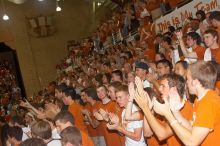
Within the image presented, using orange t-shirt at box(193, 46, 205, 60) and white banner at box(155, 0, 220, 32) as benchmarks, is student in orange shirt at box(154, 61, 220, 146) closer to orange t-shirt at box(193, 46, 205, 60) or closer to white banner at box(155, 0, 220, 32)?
orange t-shirt at box(193, 46, 205, 60)

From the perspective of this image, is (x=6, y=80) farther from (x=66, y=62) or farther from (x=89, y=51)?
(x=89, y=51)

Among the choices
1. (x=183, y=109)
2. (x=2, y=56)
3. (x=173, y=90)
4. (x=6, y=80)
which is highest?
(x=173, y=90)

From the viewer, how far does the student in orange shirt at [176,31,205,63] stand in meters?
6.29

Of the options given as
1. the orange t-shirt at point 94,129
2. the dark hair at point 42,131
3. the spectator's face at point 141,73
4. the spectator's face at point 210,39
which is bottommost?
the orange t-shirt at point 94,129

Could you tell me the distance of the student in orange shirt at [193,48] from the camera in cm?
629

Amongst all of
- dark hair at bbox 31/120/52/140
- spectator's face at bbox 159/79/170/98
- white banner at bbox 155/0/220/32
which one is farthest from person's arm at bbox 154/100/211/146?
white banner at bbox 155/0/220/32

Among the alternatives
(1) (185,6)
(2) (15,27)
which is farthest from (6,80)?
(1) (185,6)

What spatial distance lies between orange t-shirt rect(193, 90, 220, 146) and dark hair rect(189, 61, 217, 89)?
0.07 meters

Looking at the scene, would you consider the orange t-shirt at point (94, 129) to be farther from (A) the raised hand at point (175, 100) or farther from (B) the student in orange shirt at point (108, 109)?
(A) the raised hand at point (175, 100)

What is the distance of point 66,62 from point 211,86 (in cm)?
1661

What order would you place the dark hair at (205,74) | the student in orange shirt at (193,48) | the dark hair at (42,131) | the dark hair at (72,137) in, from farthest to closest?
the student in orange shirt at (193,48) → the dark hair at (42,131) → the dark hair at (72,137) → the dark hair at (205,74)

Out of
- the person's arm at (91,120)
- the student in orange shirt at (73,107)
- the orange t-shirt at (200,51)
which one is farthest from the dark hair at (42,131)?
the orange t-shirt at (200,51)

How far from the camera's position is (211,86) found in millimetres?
3090

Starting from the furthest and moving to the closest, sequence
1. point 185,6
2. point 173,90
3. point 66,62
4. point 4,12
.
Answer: point 4,12 < point 66,62 < point 185,6 < point 173,90
